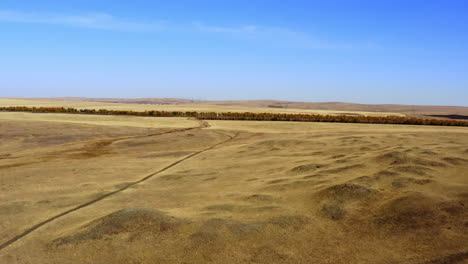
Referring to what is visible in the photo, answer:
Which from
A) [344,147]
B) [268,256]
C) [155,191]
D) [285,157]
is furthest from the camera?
[344,147]

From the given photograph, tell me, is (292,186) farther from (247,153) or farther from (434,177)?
(247,153)

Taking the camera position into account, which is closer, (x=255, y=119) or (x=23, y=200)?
(x=23, y=200)

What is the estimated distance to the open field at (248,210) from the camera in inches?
154

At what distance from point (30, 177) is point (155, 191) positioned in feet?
9.69

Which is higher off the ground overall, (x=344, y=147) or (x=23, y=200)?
(x=344, y=147)

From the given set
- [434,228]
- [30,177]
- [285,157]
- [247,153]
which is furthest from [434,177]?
[30,177]

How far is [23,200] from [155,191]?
1.84 m

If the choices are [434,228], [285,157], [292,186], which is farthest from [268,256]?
[285,157]

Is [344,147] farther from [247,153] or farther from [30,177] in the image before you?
[30,177]

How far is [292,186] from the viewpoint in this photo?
5973 mm

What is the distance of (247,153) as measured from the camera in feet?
32.2

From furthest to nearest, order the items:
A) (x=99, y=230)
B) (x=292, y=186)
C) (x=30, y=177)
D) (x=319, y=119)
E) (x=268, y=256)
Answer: (x=319, y=119) < (x=30, y=177) < (x=292, y=186) < (x=99, y=230) < (x=268, y=256)

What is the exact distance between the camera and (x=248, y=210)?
4992mm

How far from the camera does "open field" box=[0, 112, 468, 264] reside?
3.91 m
